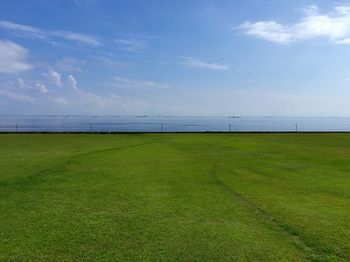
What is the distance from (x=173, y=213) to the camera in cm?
694

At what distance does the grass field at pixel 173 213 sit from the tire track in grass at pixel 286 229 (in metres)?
0.02

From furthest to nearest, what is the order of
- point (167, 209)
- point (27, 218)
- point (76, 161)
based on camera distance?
point (76, 161) < point (167, 209) < point (27, 218)

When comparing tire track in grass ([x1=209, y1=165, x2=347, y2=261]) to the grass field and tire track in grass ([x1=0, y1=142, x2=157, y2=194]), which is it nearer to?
the grass field

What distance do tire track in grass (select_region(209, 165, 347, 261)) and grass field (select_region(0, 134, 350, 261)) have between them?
0.6 inches

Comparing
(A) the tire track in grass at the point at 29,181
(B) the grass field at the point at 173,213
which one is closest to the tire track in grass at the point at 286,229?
(B) the grass field at the point at 173,213

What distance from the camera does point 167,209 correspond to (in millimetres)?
7219

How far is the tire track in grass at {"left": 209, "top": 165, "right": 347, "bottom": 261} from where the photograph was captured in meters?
4.97

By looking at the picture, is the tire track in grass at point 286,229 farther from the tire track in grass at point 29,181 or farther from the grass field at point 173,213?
the tire track in grass at point 29,181

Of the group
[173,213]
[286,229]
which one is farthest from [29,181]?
[286,229]

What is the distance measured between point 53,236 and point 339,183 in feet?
24.3

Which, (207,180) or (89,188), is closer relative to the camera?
(89,188)

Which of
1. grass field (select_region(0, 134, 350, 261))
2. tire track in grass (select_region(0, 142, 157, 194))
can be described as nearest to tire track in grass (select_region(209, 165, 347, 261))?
grass field (select_region(0, 134, 350, 261))

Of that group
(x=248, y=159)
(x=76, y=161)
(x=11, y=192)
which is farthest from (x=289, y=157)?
(x=11, y=192)

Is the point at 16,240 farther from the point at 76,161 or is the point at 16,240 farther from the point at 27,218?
the point at 76,161
